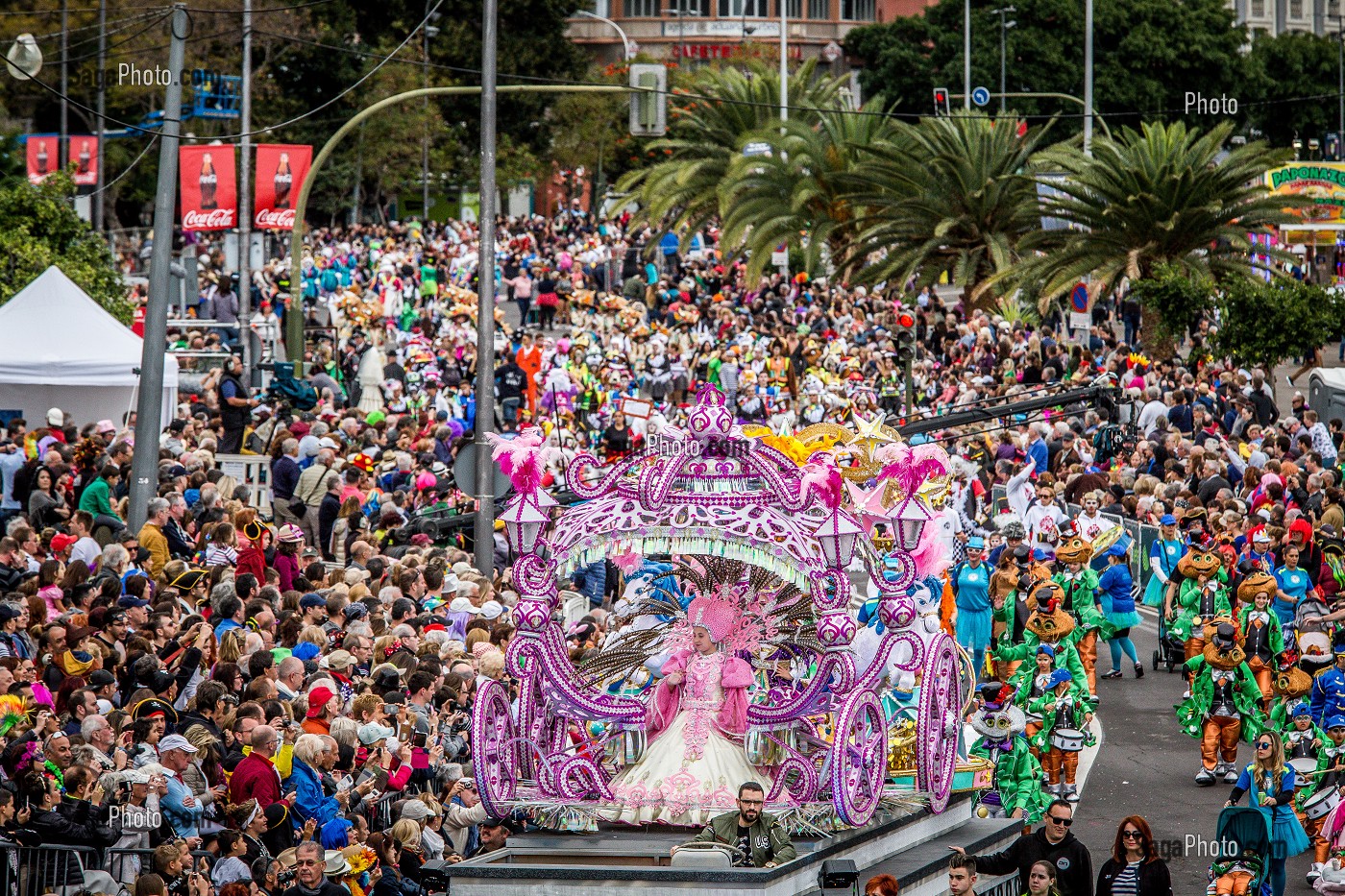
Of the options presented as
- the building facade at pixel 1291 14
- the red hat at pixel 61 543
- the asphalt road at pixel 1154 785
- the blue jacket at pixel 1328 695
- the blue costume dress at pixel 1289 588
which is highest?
the building facade at pixel 1291 14

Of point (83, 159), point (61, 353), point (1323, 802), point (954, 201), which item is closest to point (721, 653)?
point (1323, 802)

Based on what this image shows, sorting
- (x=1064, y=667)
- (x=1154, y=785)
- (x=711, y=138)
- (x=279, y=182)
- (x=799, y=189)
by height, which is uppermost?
(x=711, y=138)

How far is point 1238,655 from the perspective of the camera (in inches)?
626

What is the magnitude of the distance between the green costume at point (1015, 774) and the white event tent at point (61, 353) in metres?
12.0

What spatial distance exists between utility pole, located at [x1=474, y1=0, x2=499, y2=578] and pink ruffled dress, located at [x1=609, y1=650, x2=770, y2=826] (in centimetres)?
694

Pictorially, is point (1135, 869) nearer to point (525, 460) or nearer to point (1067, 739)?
point (1067, 739)

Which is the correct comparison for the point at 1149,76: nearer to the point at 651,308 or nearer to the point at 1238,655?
the point at 651,308

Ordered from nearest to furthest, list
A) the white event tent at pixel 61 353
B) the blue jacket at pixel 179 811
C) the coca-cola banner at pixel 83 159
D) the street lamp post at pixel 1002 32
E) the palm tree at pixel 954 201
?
the blue jacket at pixel 179 811, the white event tent at pixel 61 353, the palm tree at pixel 954 201, the coca-cola banner at pixel 83 159, the street lamp post at pixel 1002 32

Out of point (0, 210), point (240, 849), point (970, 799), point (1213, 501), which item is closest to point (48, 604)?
point (240, 849)

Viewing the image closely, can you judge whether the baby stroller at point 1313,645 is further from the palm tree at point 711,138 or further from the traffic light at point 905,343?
the palm tree at point 711,138

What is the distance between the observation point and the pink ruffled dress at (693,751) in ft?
40.7

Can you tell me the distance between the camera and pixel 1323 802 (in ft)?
44.6

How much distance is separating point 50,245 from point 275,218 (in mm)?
4287

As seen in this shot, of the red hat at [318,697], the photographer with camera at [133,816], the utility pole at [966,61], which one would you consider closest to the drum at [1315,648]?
the red hat at [318,697]
